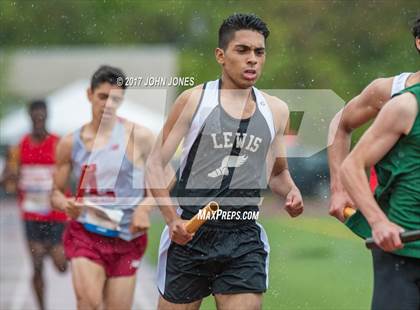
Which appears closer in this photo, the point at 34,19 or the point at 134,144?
the point at 134,144

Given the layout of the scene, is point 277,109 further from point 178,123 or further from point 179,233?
point 179,233

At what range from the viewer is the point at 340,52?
82.5ft

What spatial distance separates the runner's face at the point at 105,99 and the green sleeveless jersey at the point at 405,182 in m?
3.23

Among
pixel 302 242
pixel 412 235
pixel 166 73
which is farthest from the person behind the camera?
pixel 166 73

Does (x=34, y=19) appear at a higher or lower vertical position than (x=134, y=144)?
higher

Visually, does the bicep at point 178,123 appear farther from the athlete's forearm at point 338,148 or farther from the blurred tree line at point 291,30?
the blurred tree line at point 291,30

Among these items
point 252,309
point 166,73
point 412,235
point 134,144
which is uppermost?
point 166,73

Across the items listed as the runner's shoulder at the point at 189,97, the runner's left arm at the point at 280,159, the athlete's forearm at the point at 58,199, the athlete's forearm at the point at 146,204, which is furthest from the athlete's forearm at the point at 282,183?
the athlete's forearm at the point at 58,199

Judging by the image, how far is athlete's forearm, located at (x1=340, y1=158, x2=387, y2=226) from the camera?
218 inches

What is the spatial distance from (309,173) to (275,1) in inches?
136

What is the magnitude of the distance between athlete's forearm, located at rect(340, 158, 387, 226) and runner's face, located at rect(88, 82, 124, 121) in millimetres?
3198

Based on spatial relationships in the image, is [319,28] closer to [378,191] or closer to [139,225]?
[139,225]

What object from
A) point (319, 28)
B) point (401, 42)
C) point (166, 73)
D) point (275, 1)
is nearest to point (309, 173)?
point (275, 1)

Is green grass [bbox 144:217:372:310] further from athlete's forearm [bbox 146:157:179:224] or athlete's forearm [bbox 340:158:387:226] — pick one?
athlete's forearm [bbox 340:158:387:226]
